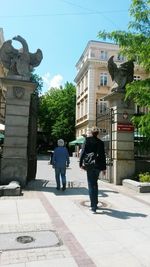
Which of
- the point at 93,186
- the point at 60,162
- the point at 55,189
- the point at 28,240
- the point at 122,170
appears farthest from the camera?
the point at 122,170

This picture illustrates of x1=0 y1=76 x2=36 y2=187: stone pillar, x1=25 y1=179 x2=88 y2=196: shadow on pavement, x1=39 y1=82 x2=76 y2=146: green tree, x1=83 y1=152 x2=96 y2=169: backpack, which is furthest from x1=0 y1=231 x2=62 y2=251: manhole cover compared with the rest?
x1=39 y1=82 x2=76 y2=146: green tree

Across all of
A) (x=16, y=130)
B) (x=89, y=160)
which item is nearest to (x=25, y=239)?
(x=89, y=160)

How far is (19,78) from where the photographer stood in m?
11.2

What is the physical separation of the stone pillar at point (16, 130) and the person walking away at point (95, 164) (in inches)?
155

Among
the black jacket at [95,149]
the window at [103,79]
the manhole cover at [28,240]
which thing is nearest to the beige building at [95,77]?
the window at [103,79]

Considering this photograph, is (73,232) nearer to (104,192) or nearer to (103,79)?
(104,192)

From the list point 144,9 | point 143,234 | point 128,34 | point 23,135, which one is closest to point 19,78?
point 23,135

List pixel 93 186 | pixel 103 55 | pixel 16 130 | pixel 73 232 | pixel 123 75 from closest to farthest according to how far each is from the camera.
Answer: pixel 73 232
pixel 93 186
pixel 16 130
pixel 123 75
pixel 103 55

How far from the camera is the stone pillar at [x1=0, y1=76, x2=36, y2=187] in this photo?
10.8 metres

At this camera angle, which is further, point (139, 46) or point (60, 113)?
point (60, 113)

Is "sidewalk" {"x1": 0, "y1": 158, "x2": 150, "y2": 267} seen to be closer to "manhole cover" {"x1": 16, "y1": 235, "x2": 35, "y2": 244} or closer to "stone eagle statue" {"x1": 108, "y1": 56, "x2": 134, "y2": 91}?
"manhole cover" {"x1": 16, "y1": 235, "x2": 35, "y2": 244}

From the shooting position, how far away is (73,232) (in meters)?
5.75

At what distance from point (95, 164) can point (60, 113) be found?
47.8m

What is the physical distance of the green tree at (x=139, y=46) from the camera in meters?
10.3
